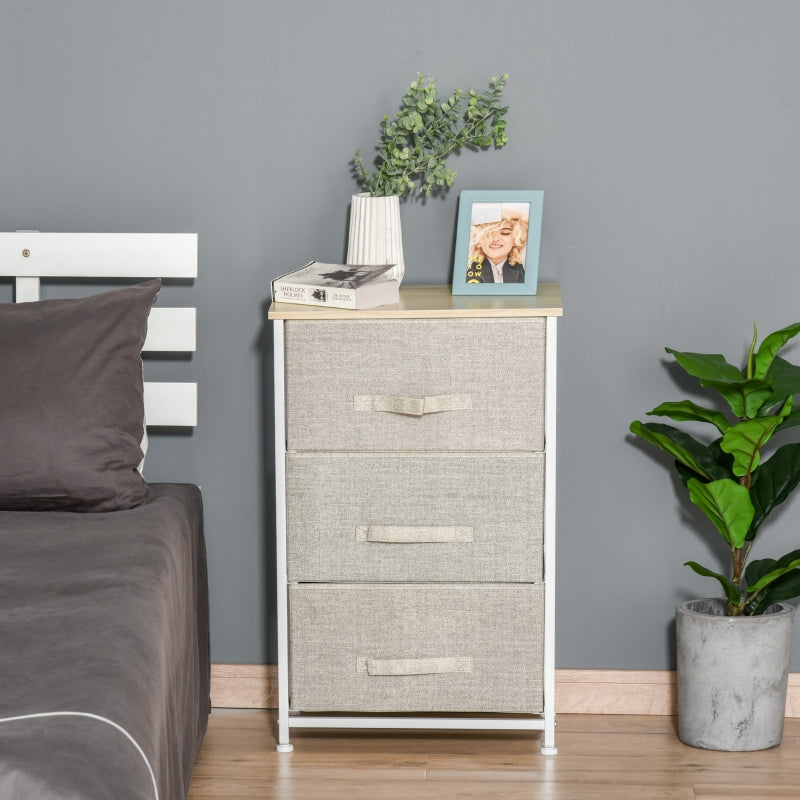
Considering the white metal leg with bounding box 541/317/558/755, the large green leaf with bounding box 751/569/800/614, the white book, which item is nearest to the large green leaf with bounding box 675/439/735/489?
the large green leaf with bounding box 751/569/800/614

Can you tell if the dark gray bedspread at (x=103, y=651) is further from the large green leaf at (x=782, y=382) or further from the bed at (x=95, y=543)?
the large green leaf at (x=782, y=382)

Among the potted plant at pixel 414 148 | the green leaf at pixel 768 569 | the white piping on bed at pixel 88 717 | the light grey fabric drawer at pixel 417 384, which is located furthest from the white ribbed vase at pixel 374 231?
the white piping on bed at pixel 88 717

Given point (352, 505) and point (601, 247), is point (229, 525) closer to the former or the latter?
point (352, 505)

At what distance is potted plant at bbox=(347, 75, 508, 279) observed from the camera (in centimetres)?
225

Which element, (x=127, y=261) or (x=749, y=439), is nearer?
(x=749, y=439)

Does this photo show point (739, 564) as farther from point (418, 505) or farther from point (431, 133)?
point (431, 133)

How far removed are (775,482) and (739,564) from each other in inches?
7.4

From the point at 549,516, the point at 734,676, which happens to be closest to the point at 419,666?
the point at 549,516

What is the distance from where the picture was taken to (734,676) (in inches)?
86.7

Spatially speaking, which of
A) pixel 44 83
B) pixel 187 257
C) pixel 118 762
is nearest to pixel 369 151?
pixel 187 257

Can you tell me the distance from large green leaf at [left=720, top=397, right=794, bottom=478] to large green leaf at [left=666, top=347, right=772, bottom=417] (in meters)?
0.05

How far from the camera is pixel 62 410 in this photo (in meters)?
1.96

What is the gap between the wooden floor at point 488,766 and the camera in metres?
2.09

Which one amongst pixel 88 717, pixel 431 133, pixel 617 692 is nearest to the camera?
pixel 88 717
